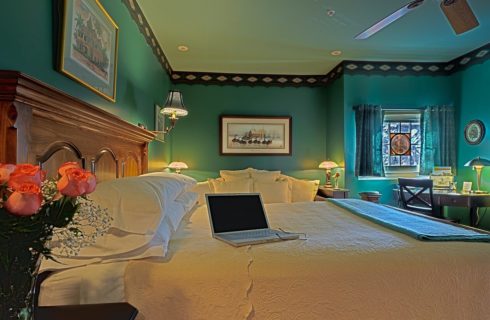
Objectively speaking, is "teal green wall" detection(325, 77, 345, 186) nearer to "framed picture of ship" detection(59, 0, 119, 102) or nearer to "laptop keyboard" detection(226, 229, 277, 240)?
"laptop keyboard" detection(226, 229, 277, 240)

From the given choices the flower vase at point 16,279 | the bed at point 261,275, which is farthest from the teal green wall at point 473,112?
the flower vase at point 16,279

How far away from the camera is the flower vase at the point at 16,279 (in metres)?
0.62

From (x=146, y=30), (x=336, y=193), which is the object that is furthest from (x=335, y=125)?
(x=146, y=30)

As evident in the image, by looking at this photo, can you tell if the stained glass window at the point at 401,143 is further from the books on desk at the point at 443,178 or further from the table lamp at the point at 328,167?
the table lamp at the point at 328,167

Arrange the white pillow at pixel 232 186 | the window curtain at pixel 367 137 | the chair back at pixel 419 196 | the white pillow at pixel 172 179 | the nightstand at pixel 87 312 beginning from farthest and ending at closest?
1. the window curtain at pixel 367 137
2. the white pillow at pixel 232 186
3. the chair back at pixel 419 196
4. the white pillow at pixel 172 179
5. the nightstand at pixel 87 312

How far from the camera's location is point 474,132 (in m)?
3.88

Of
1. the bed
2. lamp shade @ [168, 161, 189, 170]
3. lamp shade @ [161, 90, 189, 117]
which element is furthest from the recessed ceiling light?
the bed

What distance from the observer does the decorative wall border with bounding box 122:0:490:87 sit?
151 inches

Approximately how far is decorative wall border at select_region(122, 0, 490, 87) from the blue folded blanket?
267 centimetres

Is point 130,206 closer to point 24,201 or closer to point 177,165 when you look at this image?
point 24,201

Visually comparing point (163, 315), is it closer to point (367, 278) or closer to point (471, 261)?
point (367, 278)

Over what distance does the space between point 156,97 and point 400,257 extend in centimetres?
311

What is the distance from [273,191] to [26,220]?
339 cm

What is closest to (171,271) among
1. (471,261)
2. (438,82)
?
(471,261)
